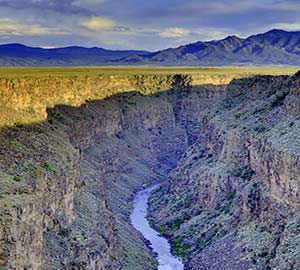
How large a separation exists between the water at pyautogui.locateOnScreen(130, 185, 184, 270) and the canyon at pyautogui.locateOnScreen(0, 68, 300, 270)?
962 mm

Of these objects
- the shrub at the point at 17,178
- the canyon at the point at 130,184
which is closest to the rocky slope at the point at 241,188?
the canyon at the point at 130,184

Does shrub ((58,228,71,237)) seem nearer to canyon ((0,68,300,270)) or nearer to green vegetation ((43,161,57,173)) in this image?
canyon ((0,68,300,270))

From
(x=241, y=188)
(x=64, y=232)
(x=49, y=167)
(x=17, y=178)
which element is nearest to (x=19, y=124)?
(x=49, y=167)

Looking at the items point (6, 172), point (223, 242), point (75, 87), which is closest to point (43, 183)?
Result: point (6, 172)

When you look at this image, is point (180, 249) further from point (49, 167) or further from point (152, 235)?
point (49, 167)

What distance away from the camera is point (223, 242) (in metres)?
63.3

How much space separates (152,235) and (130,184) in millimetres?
24694

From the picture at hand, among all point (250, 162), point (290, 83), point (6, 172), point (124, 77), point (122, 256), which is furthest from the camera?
point (124, 77)

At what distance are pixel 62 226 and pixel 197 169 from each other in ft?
111

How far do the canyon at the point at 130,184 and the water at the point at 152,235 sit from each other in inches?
37.9

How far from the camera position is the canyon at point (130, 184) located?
49812 mm

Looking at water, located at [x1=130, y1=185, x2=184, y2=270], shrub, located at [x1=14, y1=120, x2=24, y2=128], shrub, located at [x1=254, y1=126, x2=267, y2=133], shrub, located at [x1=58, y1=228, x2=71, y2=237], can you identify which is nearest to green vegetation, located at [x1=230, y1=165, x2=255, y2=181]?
shrub, located at [x1=254, y1=126, x2=267, y2=133]

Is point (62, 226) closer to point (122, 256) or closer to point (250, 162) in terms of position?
point (122, 256)

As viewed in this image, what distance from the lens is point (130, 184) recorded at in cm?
10006
